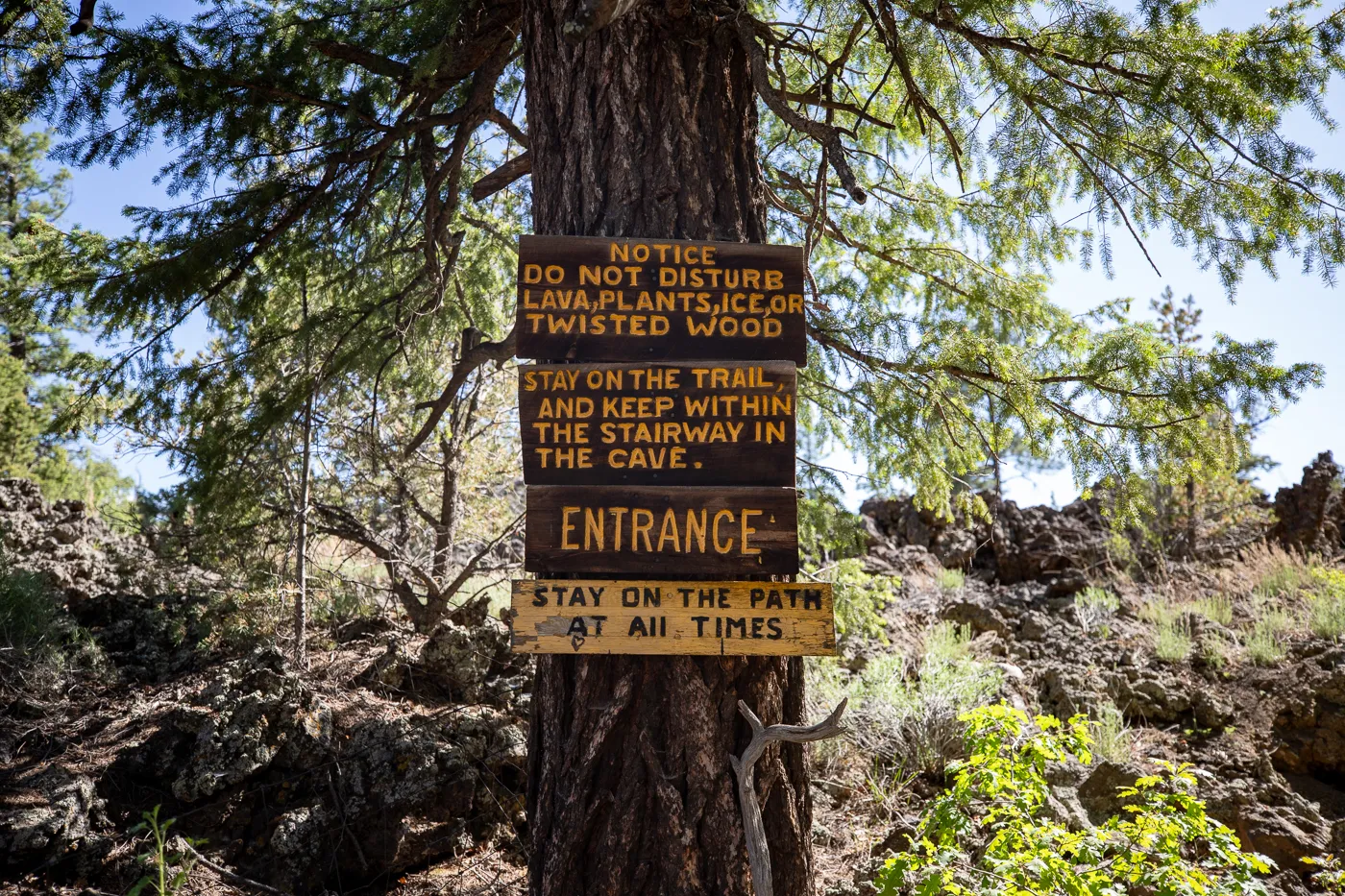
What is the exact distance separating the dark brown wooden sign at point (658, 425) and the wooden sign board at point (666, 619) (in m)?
0.34

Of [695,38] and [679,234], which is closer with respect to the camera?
[679,234]

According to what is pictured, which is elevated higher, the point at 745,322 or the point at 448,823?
the point at 745,322

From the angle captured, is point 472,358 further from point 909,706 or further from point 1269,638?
point 1269,638

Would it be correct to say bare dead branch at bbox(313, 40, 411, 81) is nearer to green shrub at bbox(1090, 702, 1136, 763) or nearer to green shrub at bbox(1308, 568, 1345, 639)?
green shrub at bbox(1090, 702, 1136, 763)

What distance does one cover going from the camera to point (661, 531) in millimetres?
2680

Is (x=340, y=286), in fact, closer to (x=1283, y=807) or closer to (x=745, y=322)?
(x=745, y=322)

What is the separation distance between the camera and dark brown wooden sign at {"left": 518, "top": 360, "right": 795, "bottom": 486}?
108 inches

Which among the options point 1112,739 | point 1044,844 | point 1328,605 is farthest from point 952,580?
point 1044,844

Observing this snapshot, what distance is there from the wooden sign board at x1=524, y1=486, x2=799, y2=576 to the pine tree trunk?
0.36 feet

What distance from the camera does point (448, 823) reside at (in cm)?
420

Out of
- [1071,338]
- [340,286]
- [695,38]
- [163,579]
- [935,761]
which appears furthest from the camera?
[163,579]

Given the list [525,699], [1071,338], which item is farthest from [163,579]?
[1071,338]

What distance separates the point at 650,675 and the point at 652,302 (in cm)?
121

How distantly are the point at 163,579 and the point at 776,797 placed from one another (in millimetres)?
6221
